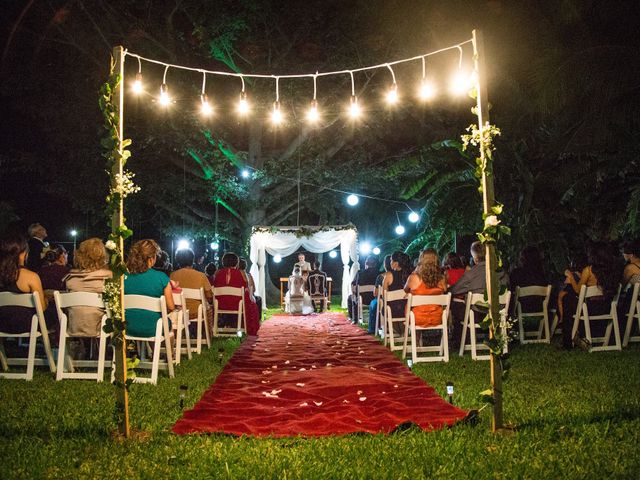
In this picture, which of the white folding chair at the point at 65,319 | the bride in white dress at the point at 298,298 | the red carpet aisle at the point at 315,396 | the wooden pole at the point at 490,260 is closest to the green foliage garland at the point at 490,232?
the wooden pole at the point at 490,260

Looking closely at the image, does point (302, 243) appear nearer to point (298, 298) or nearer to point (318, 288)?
point (318, 288)

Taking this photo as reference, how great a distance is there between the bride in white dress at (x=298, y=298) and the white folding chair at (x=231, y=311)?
5.68 metres

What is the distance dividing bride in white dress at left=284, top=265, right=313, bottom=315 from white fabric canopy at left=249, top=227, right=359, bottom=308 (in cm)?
204

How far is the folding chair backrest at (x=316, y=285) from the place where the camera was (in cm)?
1775

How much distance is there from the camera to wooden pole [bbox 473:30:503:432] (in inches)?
171

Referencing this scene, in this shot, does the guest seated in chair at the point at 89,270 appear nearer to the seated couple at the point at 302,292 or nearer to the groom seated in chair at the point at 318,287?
the seated couple at the point at 302,292

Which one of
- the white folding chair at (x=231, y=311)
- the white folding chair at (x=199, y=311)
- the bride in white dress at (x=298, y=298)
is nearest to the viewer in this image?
the white folding chair at (x=199, y=311)

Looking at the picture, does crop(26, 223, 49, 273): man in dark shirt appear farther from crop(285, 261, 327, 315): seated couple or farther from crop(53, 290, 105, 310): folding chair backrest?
crop(285, 261, 327, 315): seated couple

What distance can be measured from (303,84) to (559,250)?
12377 millimetres

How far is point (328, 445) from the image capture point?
410 cm

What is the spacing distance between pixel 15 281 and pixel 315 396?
12.5ft

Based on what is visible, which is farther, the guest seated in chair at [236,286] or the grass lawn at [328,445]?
the guest seated in chair at [236,286]

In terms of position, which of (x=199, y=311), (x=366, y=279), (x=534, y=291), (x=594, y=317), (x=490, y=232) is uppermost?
(x=490, y=232)

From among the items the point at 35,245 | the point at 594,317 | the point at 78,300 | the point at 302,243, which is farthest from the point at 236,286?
the point at 302,243
